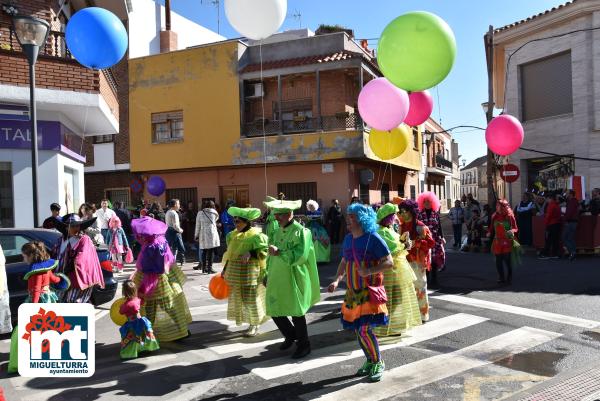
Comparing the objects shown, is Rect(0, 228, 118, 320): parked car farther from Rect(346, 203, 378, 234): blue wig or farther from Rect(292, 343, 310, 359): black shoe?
Rect(346, 203, 378, 234): blue wig

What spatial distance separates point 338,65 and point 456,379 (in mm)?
15732

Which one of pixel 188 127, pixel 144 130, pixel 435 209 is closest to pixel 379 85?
pixel 435 209

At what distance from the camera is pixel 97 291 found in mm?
7715

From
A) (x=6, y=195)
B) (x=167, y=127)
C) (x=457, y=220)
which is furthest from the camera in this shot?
(x=167, y=127)

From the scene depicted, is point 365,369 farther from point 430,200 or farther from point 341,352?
point 430,200

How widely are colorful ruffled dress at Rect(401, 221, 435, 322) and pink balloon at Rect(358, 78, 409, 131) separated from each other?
2.08m

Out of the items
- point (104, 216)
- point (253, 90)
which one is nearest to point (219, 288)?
point (104, 216)

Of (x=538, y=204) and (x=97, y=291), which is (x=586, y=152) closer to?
(x=538, y=204)

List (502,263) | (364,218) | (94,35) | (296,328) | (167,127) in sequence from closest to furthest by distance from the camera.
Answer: (364,218)
(296,328)
(94,35)
(502,263)
(167,127)

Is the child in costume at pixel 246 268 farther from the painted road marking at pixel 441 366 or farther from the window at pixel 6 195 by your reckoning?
the window at pixel 6 195

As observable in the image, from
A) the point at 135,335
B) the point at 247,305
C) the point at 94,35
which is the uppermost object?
the point at 94,35

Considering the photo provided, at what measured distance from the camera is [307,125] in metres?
Result: 19.7

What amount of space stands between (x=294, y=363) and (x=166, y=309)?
1.65m

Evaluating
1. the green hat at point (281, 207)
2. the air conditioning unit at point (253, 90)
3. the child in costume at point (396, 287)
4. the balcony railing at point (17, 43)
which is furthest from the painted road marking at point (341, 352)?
the air conditioning unit at point (253, 90)
